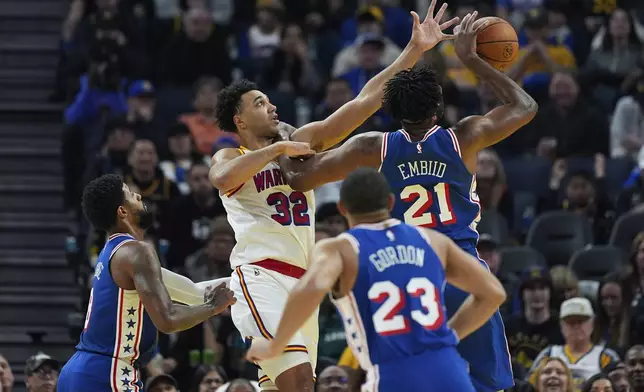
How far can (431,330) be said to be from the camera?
6176 millimetres

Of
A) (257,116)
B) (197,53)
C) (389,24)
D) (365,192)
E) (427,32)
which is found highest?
(389,24)

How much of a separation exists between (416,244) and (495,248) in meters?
6.43

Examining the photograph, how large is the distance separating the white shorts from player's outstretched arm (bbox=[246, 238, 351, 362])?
182 centimetres

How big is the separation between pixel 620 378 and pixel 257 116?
4256mm

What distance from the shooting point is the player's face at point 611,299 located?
12109 millimetres

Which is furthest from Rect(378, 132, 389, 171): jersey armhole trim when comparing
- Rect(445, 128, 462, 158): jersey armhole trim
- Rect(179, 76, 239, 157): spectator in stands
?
Rect(179, 76, 239, 157): spectator in stands

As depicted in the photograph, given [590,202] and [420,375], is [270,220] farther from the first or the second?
[590,202]

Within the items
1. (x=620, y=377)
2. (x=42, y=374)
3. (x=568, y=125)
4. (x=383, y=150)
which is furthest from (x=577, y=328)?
(x=383, y=150)

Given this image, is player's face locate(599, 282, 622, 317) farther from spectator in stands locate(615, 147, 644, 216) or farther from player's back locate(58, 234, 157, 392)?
player's back locate(58, 234, 157, 392)

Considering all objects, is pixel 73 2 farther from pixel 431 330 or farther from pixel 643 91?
pixel 431 330

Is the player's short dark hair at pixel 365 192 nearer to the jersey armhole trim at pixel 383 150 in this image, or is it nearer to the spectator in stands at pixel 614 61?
the jersey armhole trim at pixel 383 150

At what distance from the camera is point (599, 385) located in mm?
10430

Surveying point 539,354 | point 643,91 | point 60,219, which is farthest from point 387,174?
point 643,91

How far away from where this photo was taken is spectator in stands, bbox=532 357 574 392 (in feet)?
35.2
